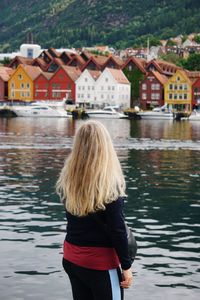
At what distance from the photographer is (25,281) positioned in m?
11.8

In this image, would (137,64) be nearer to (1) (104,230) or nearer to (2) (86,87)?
(2) (86,87)

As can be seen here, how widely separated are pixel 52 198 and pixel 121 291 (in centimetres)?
1564

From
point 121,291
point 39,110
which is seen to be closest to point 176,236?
point 121,291

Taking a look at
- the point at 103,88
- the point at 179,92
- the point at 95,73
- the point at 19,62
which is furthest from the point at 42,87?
the point at 179,92

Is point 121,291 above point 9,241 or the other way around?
above

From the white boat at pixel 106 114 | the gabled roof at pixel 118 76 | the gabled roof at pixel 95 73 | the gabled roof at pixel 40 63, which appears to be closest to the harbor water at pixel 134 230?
the white boat at pixel 106 114

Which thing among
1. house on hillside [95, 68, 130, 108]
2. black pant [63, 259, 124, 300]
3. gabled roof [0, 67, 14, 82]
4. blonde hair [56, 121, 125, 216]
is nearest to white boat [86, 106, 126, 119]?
house on hillside [95, 68, 130, 108]

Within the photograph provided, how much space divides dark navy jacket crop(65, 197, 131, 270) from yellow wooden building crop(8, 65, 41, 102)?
14060cm

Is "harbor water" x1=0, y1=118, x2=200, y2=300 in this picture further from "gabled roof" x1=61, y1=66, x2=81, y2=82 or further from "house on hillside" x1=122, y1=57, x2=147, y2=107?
"gabled roof" x1=61, y1=66, x2=81, y2=82

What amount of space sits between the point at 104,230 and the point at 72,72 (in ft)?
458

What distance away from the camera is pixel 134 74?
470 feet

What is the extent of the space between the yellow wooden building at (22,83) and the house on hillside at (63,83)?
5.06m

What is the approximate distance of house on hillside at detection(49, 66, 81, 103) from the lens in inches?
5620

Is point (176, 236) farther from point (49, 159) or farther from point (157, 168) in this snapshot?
point (49, 159)
